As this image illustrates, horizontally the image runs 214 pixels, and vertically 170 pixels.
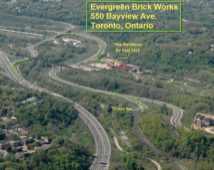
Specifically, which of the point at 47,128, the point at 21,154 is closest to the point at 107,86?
the point at 47,128

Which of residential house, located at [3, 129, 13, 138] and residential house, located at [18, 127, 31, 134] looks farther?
residential house, located at [18, 127, 31, 134]

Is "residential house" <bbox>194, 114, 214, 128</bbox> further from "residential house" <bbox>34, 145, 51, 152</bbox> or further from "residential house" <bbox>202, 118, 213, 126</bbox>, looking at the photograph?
"residential house" <bbox>34, 145, 51, 152</bbox>

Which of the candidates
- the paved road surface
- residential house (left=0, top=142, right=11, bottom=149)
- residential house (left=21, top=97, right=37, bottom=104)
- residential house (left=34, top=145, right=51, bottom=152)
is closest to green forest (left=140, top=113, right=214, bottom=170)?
the paved road surface

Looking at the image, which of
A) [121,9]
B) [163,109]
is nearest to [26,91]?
[163,109]

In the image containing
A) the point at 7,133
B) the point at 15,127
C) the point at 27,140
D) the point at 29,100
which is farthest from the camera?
the point at 29,100

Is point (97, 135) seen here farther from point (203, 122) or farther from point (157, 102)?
point (157, 102)

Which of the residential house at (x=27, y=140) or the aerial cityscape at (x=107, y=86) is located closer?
the residential house at (x=27, y=140)

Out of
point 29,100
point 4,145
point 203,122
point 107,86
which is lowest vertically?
point 4,145

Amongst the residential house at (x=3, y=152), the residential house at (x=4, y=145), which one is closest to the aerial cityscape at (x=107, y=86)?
the residential house at (x=3, y=152)

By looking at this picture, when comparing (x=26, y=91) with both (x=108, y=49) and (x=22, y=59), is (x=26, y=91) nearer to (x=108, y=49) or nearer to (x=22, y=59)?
(x=22, y=59)

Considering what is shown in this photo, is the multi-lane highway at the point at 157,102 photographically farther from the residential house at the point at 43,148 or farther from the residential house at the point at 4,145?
the residential house at the point at 4,145

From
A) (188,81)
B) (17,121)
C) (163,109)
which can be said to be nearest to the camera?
(17,121)
